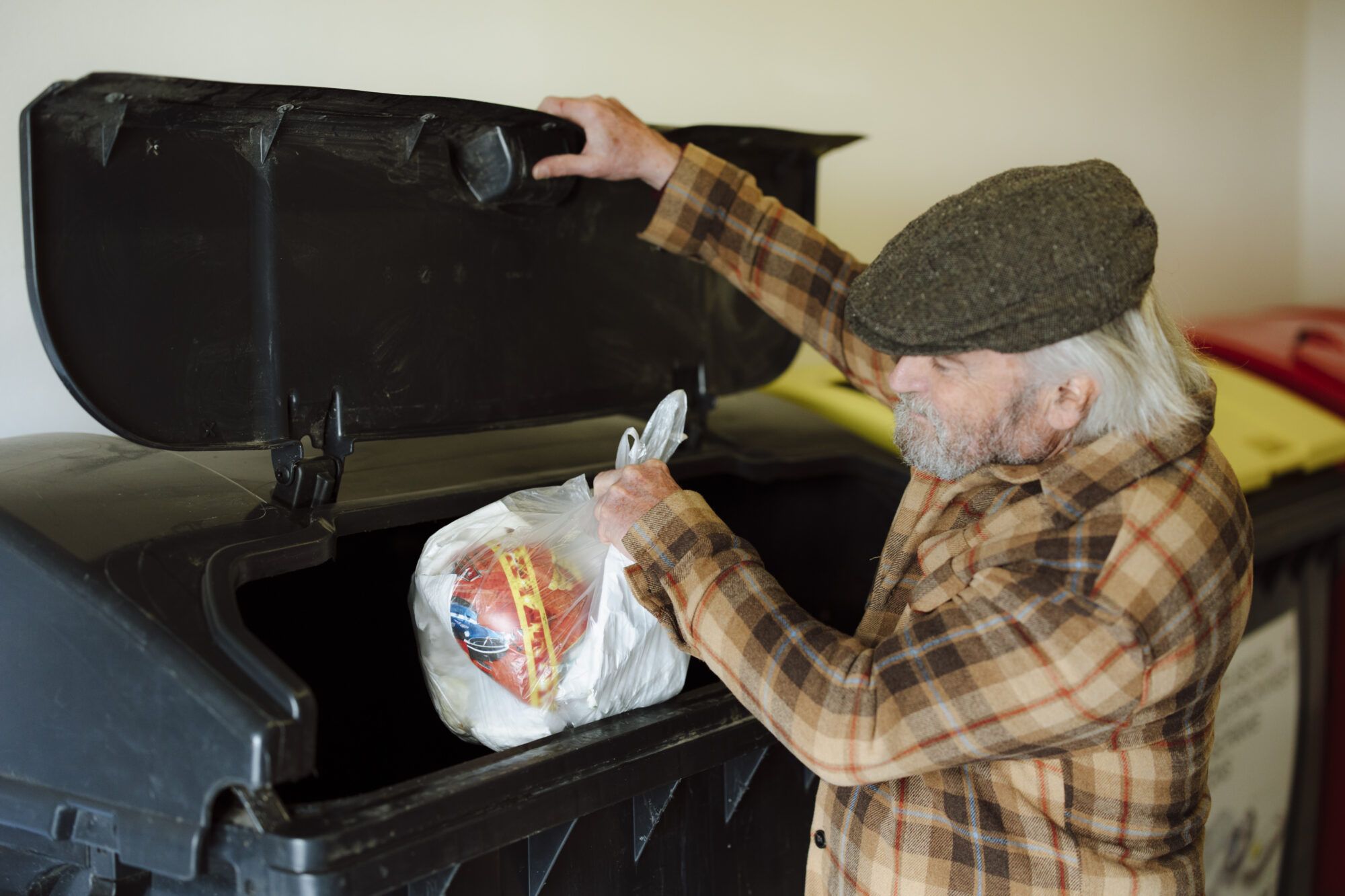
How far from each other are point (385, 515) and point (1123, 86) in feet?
9.00

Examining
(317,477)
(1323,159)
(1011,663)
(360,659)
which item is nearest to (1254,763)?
(1011,663)

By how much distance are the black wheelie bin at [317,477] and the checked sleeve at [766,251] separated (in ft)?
0.34

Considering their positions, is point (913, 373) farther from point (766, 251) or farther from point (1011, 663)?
point (766, 251)

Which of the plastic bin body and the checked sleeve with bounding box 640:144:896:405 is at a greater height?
the checked sleeve with bounding box 640:144:896:405

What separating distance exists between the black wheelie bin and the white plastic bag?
0.05m

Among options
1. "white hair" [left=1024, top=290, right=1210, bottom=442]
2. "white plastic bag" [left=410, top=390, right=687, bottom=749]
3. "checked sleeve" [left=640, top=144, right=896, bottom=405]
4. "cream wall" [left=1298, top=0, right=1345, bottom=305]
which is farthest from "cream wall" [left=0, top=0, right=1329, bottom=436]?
"white plastic bag" [left=410, top=390, right=687, bottom=749]

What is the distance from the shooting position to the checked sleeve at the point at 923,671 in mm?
1073

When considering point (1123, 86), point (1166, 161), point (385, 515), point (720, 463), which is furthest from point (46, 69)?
point (1166, 161)

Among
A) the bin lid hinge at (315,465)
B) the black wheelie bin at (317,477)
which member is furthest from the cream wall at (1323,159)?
the bin lid hinge at (315,465)

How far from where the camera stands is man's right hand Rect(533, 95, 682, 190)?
1.47 meters

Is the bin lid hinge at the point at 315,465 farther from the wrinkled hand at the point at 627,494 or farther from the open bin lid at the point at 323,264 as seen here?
the wrinkled hand at the point at 627,494

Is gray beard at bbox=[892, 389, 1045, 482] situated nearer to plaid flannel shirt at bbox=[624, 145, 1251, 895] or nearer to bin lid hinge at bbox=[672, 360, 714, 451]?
plaid flannel shirt at bbox=[624, 145, 1251, 895]

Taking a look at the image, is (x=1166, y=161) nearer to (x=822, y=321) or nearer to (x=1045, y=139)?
(x=1045, y=139)

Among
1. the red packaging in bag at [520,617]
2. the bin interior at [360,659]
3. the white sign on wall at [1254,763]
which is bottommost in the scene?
the white sign on wall at [1254,763]
